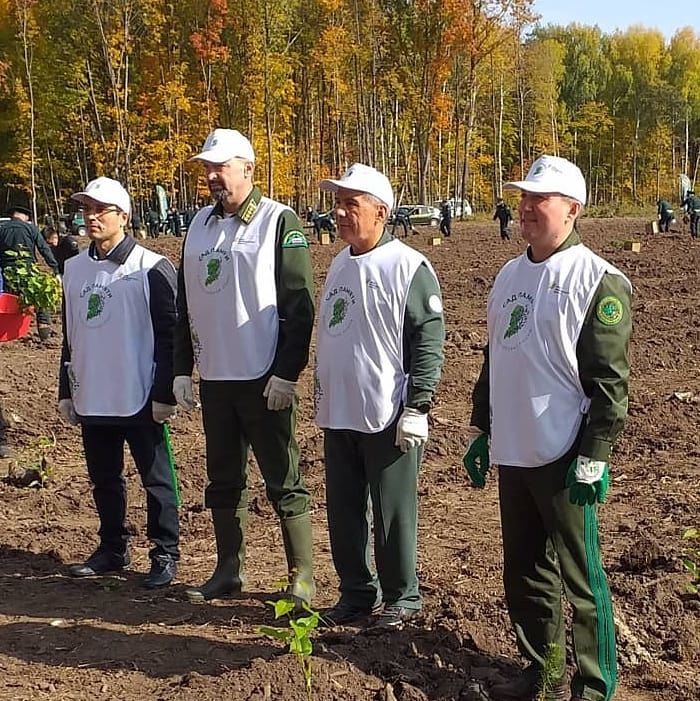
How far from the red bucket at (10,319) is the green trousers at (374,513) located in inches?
140

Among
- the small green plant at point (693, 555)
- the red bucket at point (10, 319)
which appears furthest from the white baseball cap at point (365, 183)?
the red bucket at point (10, 319)

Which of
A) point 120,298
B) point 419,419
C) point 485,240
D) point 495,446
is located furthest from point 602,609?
point 485,240

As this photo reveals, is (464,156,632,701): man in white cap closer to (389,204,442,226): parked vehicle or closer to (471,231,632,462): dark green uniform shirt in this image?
(471,231,632,462): dark green uniform shirt

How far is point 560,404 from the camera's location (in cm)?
343

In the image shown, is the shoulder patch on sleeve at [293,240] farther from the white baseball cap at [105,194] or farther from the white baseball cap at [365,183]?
the white baseball cap at [105,194]

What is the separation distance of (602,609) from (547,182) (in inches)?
55.6

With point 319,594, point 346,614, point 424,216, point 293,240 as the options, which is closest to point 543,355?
point 293,240

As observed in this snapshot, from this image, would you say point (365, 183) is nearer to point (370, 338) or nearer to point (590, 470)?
point (370, 338)

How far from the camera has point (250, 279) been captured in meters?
4.45

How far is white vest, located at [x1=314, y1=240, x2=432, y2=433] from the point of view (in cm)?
412

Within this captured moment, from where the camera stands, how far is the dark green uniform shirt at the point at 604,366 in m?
3.31

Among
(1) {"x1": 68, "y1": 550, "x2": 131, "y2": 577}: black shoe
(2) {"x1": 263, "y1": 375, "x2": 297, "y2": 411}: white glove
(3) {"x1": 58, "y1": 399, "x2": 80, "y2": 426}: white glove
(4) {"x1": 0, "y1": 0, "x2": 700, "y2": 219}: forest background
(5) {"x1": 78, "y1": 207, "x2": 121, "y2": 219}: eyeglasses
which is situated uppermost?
(4) {"x1": 0, "y1": 0, "x2": 700, "y2": 219}: forest background

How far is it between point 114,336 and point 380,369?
1.47 metres

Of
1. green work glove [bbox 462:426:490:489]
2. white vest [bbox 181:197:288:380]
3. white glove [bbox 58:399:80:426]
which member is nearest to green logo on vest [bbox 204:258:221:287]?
white vest [bbox 181:197:288:380]
